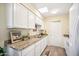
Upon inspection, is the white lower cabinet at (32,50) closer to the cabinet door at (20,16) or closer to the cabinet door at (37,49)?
the cabinet door at (37,49)

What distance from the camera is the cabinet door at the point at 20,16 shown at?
169 centimetres

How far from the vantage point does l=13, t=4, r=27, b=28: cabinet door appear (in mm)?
1686

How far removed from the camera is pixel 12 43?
168 cm

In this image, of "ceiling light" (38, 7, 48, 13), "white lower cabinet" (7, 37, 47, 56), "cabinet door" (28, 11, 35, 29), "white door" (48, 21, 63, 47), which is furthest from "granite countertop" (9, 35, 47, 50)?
"ceiling light" (38, 7, 48, 13)

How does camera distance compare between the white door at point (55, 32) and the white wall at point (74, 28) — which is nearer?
the white wall at point (74, 28)

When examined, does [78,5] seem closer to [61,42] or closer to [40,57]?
[61,42]

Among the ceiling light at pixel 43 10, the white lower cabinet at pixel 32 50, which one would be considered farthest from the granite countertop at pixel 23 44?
the ceiling light at pixel 43 10

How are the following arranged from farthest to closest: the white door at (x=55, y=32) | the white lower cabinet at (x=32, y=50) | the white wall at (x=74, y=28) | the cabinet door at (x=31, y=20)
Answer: the cabinet door at (x=31, y=20)
the white door at (x=55, y=32)
the white wall at (x=74, y=28)
the white lower cabinet at (x=32, y=50)

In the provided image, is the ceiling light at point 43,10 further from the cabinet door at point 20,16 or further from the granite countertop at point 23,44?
the granite countertop at point 23,44

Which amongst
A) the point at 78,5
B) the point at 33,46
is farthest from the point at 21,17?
the point at 78,5

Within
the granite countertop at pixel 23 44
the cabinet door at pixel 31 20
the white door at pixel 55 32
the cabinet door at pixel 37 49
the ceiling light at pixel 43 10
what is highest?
the ceiling light at pixel 43 10

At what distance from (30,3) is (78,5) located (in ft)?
2.69

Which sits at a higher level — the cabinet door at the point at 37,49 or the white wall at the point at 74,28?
the white wall at the point at 74,28

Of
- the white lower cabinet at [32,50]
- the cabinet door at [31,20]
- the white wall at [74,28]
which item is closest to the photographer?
the white lower cabinet at [32,50]
